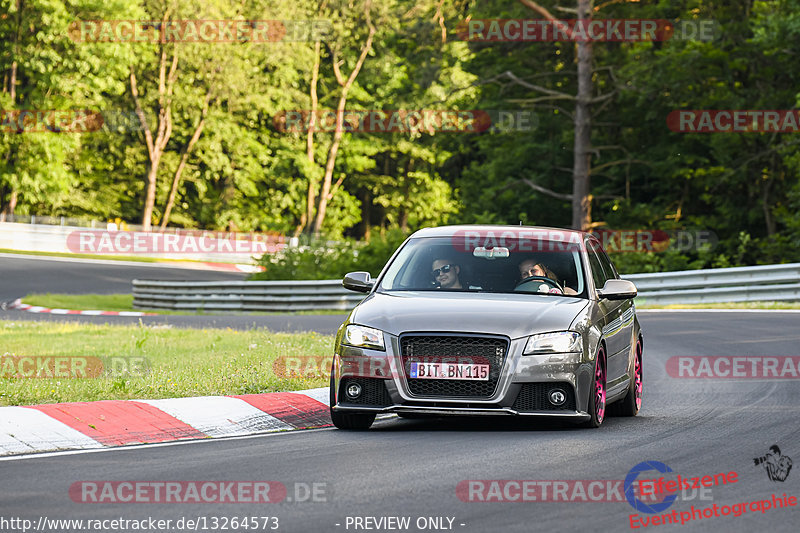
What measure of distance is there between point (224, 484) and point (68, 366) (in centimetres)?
716

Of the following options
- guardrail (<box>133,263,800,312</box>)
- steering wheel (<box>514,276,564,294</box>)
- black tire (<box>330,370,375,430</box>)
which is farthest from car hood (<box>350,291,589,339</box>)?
guardrail (<box>133,263,800,312</box>)

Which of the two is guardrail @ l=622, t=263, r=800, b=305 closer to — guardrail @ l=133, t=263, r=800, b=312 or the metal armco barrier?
guardrail @ l=133, t=263, r=800, b=312

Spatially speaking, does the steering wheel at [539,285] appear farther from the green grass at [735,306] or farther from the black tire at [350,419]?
the green grass at [735,306]

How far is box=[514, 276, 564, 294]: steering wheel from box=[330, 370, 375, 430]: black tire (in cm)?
166

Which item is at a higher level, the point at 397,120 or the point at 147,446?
the point at 397,120

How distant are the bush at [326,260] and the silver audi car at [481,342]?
2358 centimetres

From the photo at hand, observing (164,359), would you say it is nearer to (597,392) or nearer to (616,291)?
(616,291)

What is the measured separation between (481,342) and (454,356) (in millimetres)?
220

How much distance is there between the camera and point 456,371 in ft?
Result: 29.6

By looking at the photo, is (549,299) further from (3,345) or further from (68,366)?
(3,345)

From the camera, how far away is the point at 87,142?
2712 inches

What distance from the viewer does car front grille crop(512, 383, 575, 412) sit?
903 centimetres

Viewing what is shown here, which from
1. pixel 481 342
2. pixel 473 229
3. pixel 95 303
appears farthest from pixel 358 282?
pixel 95 303

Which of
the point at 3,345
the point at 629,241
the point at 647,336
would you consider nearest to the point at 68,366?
the point at 3,345
